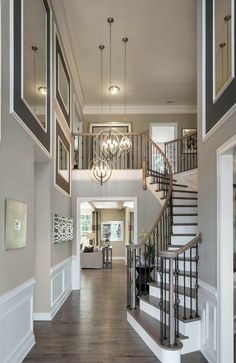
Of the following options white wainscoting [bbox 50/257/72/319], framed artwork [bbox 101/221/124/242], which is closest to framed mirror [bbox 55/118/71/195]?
white wainscoting [bbox 50/257/72/319]

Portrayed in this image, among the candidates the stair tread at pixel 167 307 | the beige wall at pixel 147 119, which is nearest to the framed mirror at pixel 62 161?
the stair tread at pixel 167 307

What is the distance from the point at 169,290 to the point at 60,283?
3.35 metres

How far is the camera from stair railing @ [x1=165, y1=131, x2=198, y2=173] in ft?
35.2

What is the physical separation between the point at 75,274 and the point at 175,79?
18.8 feet

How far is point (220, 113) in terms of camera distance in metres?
3.84

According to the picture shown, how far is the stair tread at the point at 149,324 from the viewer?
4.13m

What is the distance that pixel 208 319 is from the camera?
4.10m

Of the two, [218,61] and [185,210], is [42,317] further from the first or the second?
[218,61]

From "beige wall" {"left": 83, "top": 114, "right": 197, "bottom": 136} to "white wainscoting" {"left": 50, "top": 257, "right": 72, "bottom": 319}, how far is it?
5.15 metres

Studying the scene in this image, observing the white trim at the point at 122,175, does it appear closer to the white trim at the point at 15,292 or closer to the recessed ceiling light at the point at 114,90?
Answer: the recessed ceiling light at the point at 114,90

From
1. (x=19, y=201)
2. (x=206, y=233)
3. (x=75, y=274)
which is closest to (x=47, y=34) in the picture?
(x=19, y=201)

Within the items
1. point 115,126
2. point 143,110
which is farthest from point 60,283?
point 143,110

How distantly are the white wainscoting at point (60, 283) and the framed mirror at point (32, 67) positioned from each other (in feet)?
7.49

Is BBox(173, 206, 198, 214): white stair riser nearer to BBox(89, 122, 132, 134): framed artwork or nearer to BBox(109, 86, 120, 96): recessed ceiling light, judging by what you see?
BBox(109, 86, 120, 96): recessed ceiling light
